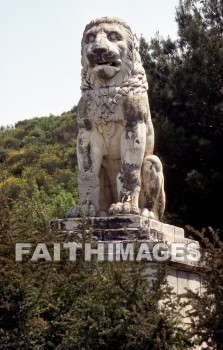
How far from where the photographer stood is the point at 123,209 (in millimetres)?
11648

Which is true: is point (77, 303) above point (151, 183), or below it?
below

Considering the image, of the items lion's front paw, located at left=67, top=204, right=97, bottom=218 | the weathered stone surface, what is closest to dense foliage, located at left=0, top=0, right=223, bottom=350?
the weathered stone surface

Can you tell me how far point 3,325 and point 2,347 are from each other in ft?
0.92

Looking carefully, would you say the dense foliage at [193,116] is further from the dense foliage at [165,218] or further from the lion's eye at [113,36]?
the lion's eye at [113,36]

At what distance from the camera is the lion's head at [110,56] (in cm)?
1190

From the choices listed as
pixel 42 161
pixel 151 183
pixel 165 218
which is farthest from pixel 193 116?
pixel 42 161

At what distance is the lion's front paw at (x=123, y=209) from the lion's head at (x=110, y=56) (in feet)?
4.67

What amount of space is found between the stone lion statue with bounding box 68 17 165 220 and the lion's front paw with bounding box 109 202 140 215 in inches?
0.5

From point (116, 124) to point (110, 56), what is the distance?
0.83 m

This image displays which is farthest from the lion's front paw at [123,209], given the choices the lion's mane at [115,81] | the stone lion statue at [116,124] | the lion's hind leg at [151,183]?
the lion's mane at [115,81]

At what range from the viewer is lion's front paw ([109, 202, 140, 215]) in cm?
1164

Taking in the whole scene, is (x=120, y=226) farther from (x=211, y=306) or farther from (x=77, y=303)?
(x=211, y=306)

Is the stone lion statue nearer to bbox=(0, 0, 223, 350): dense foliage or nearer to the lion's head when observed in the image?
the lion's head

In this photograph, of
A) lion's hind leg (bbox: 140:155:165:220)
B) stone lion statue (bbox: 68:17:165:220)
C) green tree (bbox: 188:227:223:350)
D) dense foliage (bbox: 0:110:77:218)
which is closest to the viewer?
green tree (bbox: 188:227:223:350)
